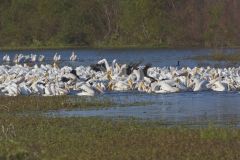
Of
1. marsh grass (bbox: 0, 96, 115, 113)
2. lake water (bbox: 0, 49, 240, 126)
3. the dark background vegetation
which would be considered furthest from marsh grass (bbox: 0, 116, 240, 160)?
the dark background vegetation

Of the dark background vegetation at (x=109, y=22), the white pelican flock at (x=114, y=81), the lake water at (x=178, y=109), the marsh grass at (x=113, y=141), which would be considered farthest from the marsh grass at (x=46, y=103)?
the dark background vegetation at (x=109, y=22)

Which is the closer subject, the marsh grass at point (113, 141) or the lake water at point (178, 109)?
the marsh grass at point (113, 141)

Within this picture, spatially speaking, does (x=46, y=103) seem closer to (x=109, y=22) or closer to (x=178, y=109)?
(x=178, y=109)

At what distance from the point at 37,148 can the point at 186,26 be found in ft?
187

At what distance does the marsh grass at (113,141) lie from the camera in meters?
12.3

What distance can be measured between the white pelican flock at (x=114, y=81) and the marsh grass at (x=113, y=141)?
7411 mm

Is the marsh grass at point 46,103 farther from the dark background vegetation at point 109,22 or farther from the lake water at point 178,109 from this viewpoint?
the dark background vegetation at point 109,22

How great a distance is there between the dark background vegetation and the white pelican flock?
1406 inches

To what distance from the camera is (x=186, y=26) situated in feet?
228

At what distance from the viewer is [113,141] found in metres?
13.7

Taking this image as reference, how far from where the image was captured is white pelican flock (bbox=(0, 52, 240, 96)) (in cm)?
2389

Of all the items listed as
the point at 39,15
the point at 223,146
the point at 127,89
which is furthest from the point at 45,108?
the point at 39,15

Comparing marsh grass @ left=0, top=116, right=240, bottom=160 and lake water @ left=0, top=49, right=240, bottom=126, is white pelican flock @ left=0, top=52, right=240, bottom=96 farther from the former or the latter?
marsh grass @ left=0, top=116, right=240, bottom=160

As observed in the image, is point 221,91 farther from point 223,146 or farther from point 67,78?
point 223,146
